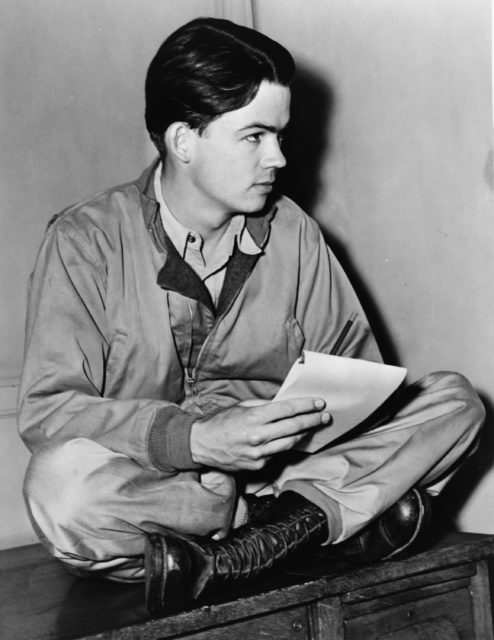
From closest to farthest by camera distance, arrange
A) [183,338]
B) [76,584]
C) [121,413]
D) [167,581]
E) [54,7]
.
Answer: [167,581], [121,413], [76,584], [183,338], [54,7]

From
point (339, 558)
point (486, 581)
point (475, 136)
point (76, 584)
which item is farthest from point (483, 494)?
point (76, 584)

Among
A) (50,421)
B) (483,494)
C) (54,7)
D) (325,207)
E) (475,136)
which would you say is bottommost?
(483,494)

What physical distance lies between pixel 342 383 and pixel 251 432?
0.15 meters

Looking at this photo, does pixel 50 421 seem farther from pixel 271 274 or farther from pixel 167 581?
pixel 271 274

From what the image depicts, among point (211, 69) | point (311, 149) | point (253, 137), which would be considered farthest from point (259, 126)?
point (311, 149)

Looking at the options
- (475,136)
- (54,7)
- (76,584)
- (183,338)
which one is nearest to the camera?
(76,584)

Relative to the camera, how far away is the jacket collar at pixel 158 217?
153cm

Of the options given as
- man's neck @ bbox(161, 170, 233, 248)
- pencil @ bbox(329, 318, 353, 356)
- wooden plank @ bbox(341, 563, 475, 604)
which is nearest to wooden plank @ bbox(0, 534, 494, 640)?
wooden plank @ bbox(341, 563, 475, 604)

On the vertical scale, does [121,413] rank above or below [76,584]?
above

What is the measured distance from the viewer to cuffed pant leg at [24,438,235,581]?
1232 mm

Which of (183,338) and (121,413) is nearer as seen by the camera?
(121,413)

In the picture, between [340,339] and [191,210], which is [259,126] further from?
[340,339]

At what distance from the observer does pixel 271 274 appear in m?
1.63

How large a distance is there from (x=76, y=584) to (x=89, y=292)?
46 centimetres
